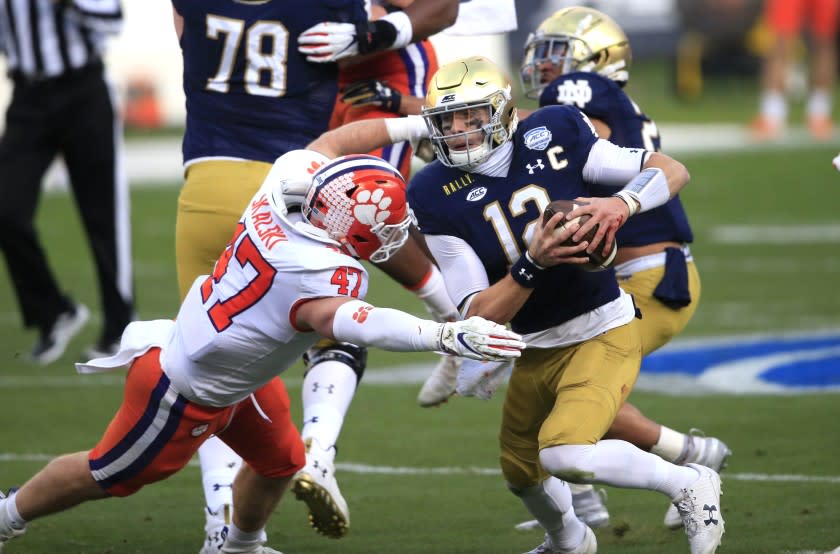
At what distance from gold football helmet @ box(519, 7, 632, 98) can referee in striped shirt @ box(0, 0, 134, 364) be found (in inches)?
134

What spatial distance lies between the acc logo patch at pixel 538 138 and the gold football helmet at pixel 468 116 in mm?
62

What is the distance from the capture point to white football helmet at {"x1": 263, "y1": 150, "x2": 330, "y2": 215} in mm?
4246

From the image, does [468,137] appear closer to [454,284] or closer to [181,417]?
[454,284]

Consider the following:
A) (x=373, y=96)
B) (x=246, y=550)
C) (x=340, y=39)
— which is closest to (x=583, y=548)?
(x=246, y=550)

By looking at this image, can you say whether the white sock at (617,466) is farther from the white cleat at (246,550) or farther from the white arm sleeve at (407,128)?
the white arm sleeve at (407,128)

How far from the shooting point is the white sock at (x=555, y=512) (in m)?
4.63

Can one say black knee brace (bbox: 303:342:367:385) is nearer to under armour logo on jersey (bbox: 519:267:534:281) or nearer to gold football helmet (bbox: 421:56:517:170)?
gold football helmet (bbox: 421:56:517:170)

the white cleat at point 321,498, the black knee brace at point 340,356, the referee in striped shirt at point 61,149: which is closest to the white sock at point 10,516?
the white cleat at point 321,498

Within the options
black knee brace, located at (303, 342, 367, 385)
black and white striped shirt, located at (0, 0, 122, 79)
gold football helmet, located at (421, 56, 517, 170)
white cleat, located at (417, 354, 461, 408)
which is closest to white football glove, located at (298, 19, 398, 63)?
gold football helmet, located at (421, 56, 517, 170)

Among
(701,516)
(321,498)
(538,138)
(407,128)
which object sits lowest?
(321,498)

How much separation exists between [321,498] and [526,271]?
1.00m

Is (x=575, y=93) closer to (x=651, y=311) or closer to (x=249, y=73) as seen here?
(x=651, y=311)

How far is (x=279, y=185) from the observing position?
4281mm

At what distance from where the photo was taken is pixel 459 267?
14.6 feet
